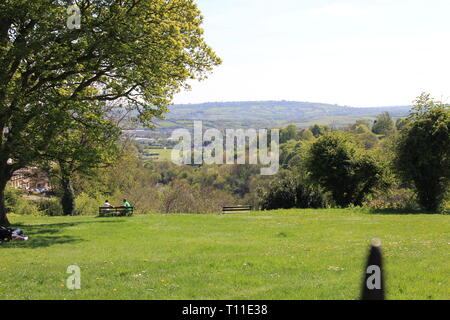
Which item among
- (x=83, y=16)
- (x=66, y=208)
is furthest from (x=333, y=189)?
(x=83, y=16)

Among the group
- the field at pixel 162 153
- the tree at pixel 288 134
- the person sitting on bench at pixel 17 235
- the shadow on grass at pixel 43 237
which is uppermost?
the tree at pixel 288 134

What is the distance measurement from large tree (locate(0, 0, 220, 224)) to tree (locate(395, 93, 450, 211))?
2090 cm

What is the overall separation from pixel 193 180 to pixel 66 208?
77.2m

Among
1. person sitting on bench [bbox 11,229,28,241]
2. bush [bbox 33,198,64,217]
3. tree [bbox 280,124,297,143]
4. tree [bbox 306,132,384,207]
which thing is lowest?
bush [bbox 33,198,64,217]

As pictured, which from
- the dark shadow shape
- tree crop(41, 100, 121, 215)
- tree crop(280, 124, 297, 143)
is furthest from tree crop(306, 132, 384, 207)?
tree crop(280, 124, 297, 143)

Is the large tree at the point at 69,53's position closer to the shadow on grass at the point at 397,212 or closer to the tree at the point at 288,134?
the shadow on grass at the point at 397,212

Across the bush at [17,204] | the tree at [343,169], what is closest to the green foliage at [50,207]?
the bush at [17,204]

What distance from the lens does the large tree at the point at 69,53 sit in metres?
20.7

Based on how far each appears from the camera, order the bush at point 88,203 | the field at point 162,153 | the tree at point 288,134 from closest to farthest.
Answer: the bush at point 88,203, the field at point 162,153, the tree at point 288,134

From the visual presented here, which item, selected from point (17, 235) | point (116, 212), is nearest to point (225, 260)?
point (17, 235)

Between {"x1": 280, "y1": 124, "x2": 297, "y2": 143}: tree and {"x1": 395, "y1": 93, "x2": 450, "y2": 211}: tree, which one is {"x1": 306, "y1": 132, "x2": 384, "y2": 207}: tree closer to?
{"x1": 395, "y1": 93, "x2": 450, "y2": 211}: tree

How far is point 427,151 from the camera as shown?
34406mm

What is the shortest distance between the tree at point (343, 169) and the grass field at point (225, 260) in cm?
1476

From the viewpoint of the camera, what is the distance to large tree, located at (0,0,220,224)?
20672 mm
